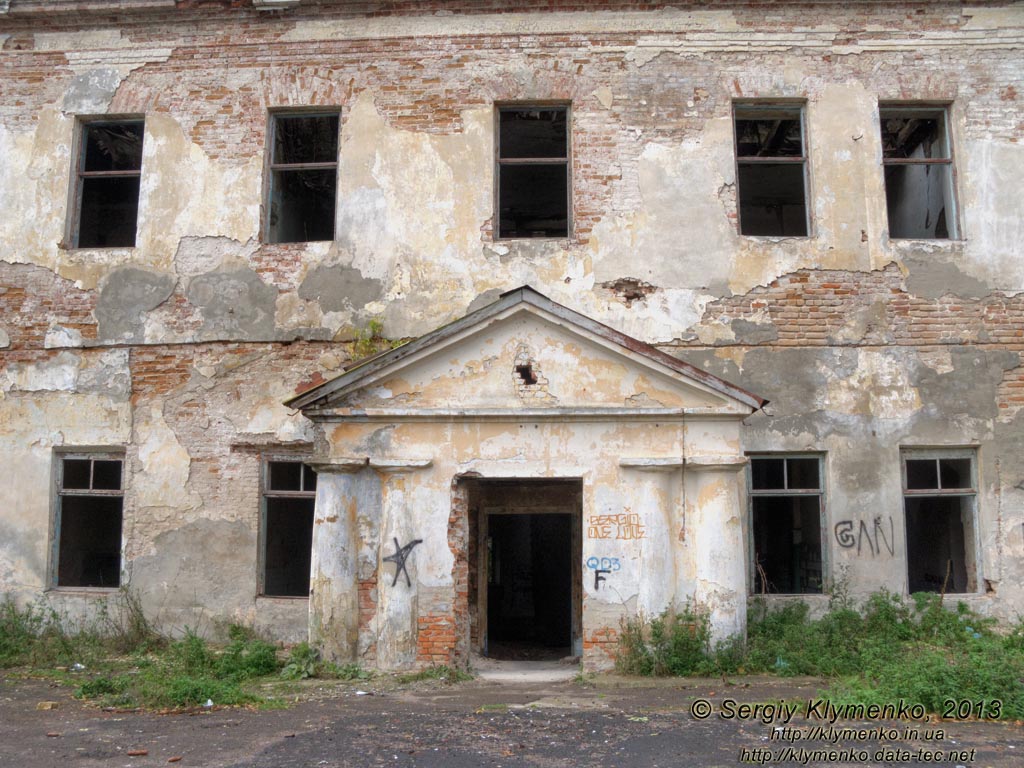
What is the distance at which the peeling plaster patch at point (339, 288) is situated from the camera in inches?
388

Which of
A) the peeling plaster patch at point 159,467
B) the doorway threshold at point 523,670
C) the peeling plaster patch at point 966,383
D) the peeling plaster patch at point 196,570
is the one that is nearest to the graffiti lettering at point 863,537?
the peeling plaster patch at point 966,383

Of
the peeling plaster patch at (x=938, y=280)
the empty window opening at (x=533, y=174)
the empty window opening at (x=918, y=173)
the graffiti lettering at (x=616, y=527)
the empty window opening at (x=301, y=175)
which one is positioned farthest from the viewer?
the empty window opening at (x=533, y=174)

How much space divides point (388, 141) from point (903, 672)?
7610 millimetres

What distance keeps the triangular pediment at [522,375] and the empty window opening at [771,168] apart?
9.80ft

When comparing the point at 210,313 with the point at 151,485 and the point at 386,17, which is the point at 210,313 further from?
the point at 386,17

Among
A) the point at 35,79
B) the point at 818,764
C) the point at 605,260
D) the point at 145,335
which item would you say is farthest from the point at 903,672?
the point at 35,79

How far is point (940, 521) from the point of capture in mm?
10117

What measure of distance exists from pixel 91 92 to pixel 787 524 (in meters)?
9.70

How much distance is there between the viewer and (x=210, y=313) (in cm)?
991

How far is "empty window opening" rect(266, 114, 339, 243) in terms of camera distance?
33.9 feet

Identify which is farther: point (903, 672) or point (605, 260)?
point (605, 260)

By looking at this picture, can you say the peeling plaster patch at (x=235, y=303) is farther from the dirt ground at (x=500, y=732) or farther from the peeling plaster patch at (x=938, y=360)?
the peeling plaster patch at (x=938, y=360)

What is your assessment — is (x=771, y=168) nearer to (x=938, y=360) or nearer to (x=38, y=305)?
(x=938, y=360)

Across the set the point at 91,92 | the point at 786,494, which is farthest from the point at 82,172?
the point at 786,494
